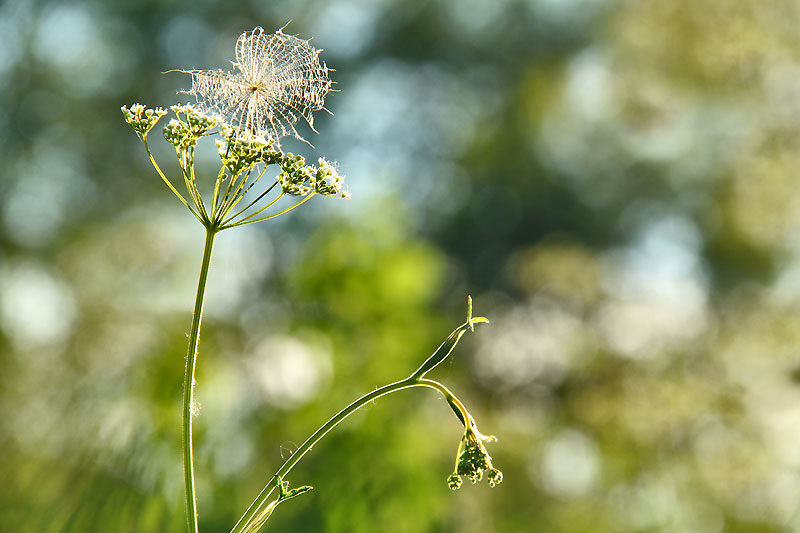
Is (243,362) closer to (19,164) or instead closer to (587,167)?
(19,164)

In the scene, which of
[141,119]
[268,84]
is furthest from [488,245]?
[141,119]

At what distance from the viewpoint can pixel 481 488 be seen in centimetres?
994

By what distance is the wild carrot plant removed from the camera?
0.94m

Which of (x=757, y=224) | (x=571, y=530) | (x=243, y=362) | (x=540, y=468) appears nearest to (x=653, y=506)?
(x=571, y=530)

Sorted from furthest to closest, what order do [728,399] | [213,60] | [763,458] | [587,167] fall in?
[587,167] < [213,60] < [728,399] < [763,458]

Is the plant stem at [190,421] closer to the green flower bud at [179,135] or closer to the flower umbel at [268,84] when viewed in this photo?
the green flower bud at [179,135]

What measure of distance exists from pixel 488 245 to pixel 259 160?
12.3 m

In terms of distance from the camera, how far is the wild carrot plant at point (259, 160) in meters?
0.94

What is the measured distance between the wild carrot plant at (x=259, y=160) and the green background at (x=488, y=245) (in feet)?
13.7

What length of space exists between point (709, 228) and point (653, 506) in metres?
4.34

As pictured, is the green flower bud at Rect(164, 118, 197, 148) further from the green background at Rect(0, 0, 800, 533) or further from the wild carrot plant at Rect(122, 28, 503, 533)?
the green background at Rect(0, 0, 800, 533)

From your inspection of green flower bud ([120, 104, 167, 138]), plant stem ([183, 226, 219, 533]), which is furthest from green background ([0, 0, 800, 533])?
plant stem ([183, 226, 219, 533])

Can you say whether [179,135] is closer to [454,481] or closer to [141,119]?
[141,119]

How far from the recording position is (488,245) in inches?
525
